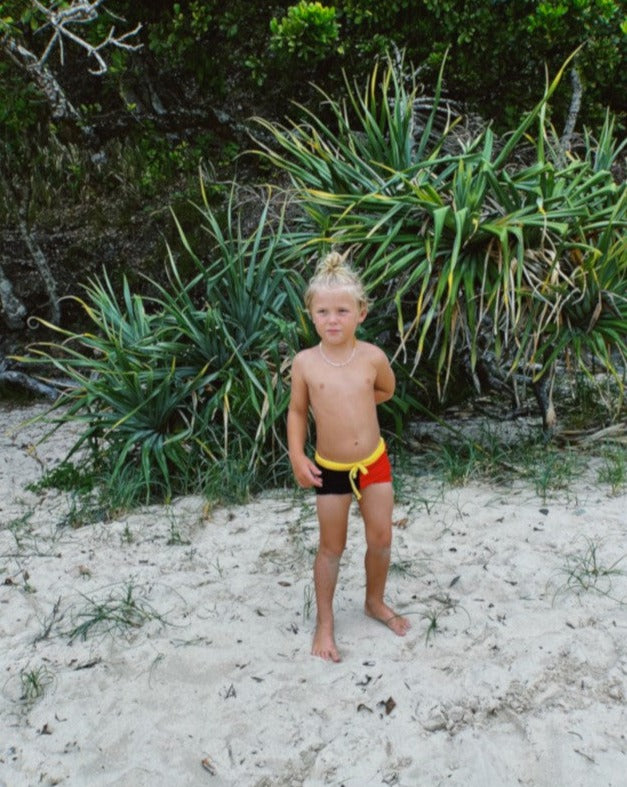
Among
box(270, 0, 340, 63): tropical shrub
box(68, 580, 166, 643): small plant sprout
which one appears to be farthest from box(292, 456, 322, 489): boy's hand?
box(270, 0, 340, 63): tropical shrub

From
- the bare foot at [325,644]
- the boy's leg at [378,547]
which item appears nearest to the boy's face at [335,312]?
the boy's leg at [378,547]

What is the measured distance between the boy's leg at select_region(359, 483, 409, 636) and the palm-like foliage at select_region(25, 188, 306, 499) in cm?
148

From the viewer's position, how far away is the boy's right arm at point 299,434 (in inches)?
114

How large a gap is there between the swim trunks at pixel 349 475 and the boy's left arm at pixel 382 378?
0.25 metres

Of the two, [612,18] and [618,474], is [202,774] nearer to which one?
[618,474]

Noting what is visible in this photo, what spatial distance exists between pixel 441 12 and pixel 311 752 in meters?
5.56

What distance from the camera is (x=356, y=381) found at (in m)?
2.94

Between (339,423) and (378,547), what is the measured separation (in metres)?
0.45

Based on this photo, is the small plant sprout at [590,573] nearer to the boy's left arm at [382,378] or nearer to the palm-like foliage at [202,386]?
the boy's left arm at [382,378]

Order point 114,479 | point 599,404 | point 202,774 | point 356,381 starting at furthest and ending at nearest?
point 599,404 → point 114,479 → point 356,381 → point 202,774

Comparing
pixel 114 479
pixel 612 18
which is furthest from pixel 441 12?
pixel 114 479

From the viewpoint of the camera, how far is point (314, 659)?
9.96ft

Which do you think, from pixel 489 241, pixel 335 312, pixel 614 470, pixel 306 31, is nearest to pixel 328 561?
pixel 335 312

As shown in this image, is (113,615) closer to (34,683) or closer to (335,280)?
(34,683)
